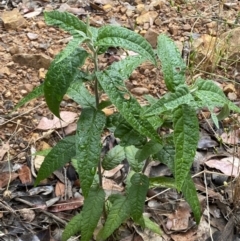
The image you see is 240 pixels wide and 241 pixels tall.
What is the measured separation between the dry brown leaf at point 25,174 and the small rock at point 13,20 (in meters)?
0.85

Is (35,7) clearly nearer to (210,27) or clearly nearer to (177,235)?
(210,27)

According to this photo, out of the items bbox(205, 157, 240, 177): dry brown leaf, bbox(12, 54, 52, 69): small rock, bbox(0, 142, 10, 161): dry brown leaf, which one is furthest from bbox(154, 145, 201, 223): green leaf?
bbox(12, 54, 52, 69): small rock

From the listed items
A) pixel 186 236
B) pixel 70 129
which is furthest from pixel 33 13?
pixel 186 236

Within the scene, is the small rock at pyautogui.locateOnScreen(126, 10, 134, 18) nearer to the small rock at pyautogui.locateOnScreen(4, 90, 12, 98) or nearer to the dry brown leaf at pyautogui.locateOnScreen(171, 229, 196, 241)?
the small rock at pyautogui.locateOnScreen(4, 90, 12, 98)

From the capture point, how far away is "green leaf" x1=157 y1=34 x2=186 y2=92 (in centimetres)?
126

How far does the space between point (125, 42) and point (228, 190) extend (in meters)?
0.92

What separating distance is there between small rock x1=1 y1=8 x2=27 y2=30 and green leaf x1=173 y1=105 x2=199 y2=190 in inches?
57.4

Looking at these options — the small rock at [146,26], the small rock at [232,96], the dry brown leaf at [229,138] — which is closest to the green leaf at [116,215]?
the dry brown leaf at [229,138]

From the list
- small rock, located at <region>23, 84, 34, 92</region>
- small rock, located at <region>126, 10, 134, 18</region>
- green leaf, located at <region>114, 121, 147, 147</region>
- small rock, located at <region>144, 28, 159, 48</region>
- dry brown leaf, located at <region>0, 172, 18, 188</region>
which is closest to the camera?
green leaf, located at <region>114, 121, 147, 147</region>

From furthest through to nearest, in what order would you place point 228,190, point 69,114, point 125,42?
point 69,114 → point 228,190 → point 125,42

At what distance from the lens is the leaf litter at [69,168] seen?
1.78m

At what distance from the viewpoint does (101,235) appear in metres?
1.60

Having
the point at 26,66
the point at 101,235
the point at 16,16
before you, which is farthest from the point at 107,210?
the point at 16,16

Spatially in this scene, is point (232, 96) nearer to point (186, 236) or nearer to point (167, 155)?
point (186, 236)
